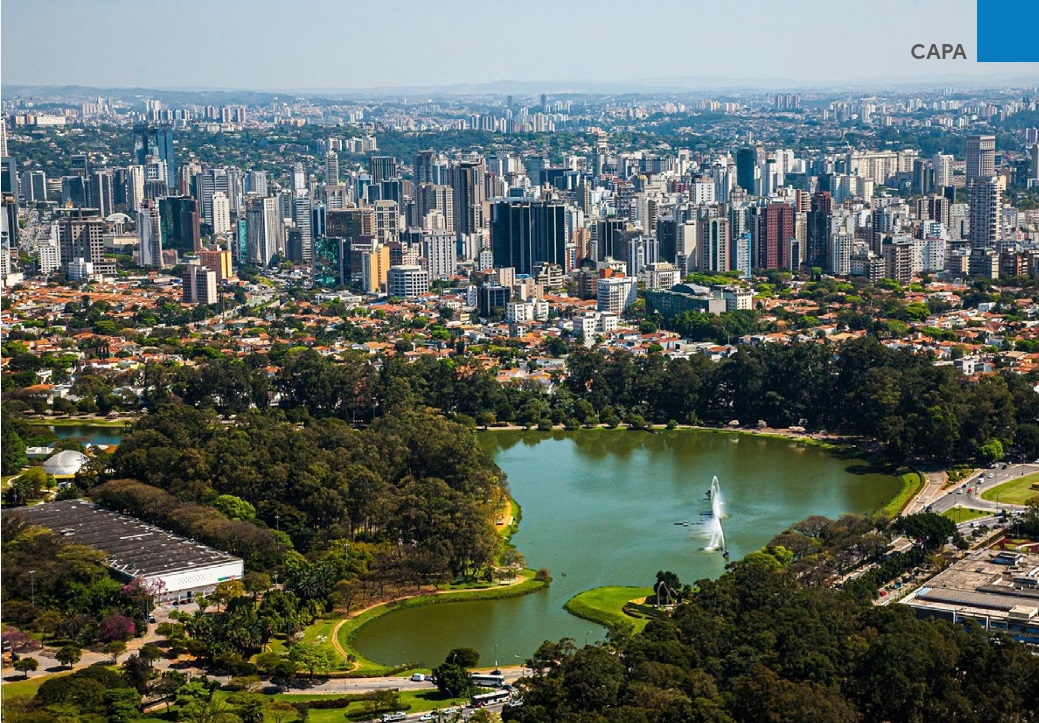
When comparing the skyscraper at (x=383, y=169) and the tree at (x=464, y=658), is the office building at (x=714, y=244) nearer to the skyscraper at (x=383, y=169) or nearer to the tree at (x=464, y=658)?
the skyscraper at (x=383, y=169)

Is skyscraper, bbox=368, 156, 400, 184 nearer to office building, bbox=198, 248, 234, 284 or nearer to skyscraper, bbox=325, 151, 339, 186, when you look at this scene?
skyscraper, bbox=325, 151, 339, 186

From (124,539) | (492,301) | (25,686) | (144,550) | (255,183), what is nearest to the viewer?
(25,686)

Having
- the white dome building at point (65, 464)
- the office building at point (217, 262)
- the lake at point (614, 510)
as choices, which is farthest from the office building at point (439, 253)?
the white dome building at point (65, 464)

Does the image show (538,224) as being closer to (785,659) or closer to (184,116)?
(785,659)

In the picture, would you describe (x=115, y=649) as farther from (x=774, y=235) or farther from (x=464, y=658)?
(x=774, y=235)

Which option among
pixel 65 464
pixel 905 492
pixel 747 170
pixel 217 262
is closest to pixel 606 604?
pixel 905 492

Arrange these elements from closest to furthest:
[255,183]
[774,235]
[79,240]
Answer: [774,235] → [79,240] → [255,183]

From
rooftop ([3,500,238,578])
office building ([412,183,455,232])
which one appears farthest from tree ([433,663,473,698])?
office building ([412,183,455,232])

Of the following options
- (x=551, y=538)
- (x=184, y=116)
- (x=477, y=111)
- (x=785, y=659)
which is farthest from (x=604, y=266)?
(x=477, y=111)

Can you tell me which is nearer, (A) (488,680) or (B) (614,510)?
(A) (488,680)
